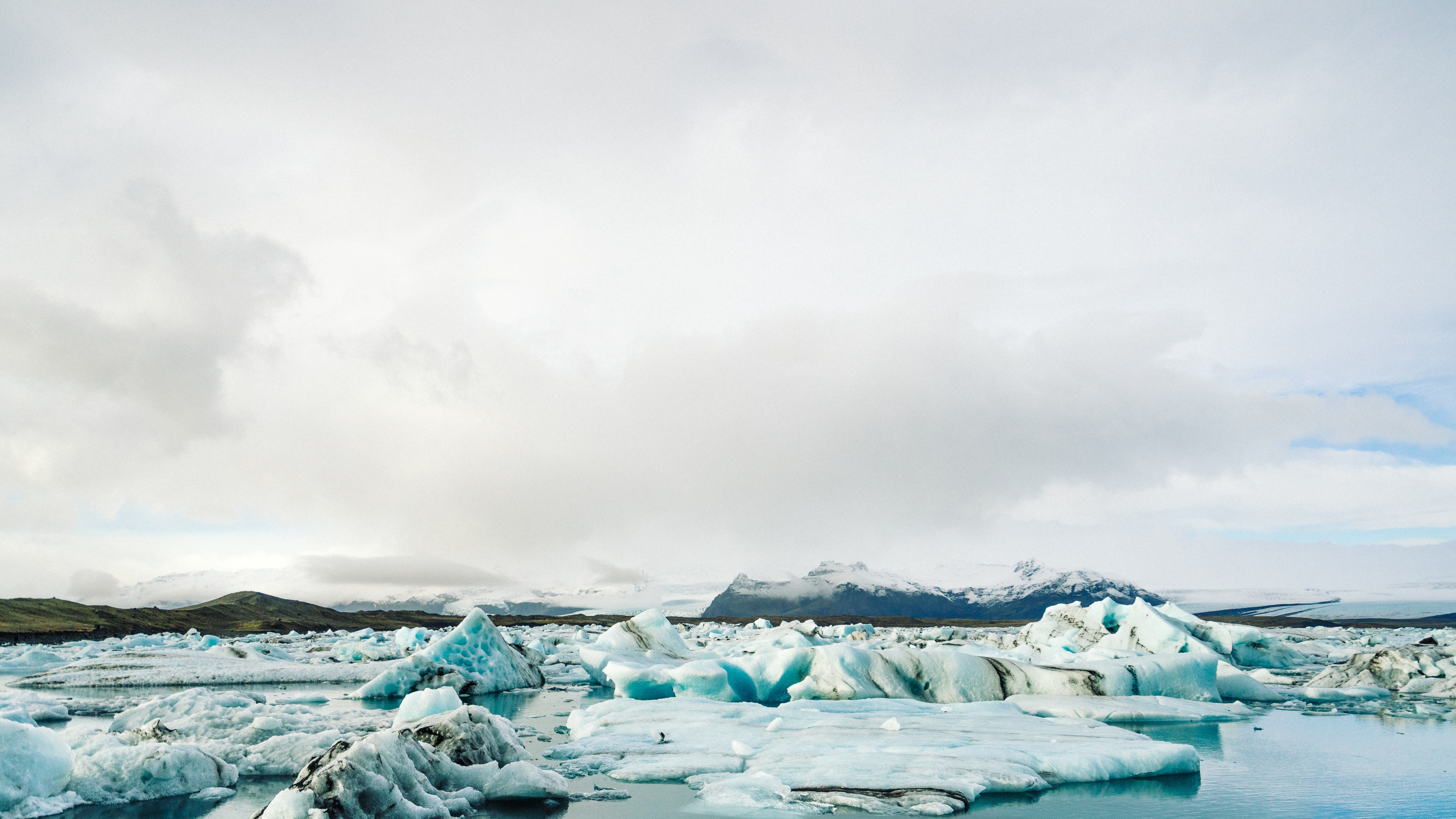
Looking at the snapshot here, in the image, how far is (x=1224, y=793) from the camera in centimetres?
562

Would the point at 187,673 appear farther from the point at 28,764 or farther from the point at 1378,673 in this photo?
the point at 1378,673

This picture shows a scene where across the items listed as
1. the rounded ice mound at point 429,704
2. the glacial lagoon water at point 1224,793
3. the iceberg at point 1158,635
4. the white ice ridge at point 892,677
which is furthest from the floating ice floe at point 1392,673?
the rounded ice mound at point 429,704

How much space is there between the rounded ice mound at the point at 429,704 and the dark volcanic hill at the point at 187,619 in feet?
113

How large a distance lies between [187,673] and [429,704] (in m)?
10.2

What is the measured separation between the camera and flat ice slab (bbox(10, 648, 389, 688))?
13602 millimetres

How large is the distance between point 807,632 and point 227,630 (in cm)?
3295

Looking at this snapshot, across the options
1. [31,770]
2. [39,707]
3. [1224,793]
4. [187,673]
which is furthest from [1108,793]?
[187,673]

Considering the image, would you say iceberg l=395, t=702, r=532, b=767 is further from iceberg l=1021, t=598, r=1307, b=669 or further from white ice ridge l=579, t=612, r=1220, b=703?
iceberg l=1021, t=598, r=1307, b=669

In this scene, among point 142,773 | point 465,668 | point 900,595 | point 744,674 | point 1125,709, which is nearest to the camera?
point 142,773

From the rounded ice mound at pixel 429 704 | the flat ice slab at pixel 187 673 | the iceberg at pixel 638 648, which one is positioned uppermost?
the rounded ice mound at pixel 429 704

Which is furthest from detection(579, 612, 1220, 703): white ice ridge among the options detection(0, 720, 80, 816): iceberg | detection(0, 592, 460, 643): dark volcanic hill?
detection(0, 592, 460, 643): dark volcanic hill

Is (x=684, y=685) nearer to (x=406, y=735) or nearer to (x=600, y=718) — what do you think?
(x=600, y=718)

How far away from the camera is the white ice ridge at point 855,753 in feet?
17.3

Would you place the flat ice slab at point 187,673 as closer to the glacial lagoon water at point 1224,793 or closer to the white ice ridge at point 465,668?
the white ice ridge at point 465,668
